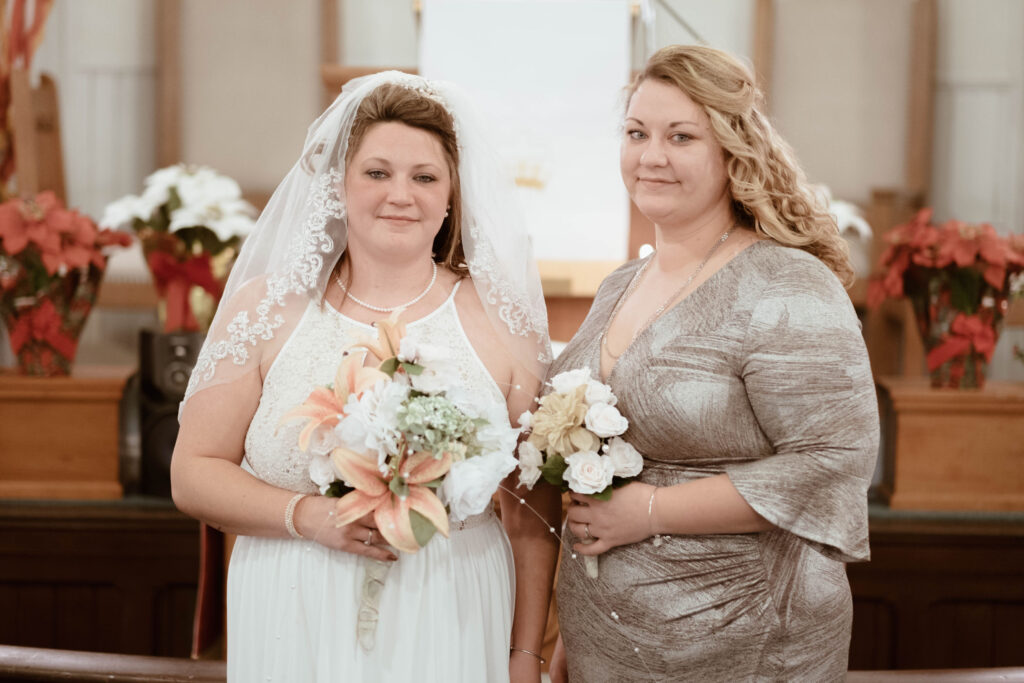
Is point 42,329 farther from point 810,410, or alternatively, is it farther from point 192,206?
point 810,410

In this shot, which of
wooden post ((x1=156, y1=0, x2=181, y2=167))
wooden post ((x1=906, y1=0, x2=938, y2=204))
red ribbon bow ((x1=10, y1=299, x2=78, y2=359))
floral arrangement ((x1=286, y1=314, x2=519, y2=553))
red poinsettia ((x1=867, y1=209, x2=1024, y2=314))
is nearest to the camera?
floral arrangement ((x1=286, y1=314, x2=519, y2=553))

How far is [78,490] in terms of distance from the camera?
347 cm

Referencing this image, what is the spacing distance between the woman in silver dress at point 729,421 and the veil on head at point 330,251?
25 centimetres

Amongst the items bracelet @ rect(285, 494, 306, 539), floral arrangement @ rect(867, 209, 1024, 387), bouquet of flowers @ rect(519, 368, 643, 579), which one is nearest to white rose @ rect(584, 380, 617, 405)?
bouquet of flowers @ rect(519, 368, 643, 579)

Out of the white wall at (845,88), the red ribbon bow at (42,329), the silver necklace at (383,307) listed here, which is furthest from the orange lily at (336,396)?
the white wall at (845,88)

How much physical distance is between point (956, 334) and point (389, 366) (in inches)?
94.1

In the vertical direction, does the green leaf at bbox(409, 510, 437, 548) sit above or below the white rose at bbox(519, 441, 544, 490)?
below

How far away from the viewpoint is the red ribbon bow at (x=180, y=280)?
11.8 feet

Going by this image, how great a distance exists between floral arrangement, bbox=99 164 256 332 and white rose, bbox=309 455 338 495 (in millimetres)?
1951

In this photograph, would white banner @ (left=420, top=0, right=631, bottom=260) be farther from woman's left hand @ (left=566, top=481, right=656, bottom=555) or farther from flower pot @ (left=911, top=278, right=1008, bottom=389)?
woman's left hand @ (left=566, top=481, right=656, bottom=555)

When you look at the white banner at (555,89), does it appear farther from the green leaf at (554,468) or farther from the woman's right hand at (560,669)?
the green leaf at (554,468)

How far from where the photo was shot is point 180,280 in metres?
3.61

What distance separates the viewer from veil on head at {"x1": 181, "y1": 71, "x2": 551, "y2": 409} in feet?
6.50

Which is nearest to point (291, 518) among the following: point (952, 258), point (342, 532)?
point (342, 532)
